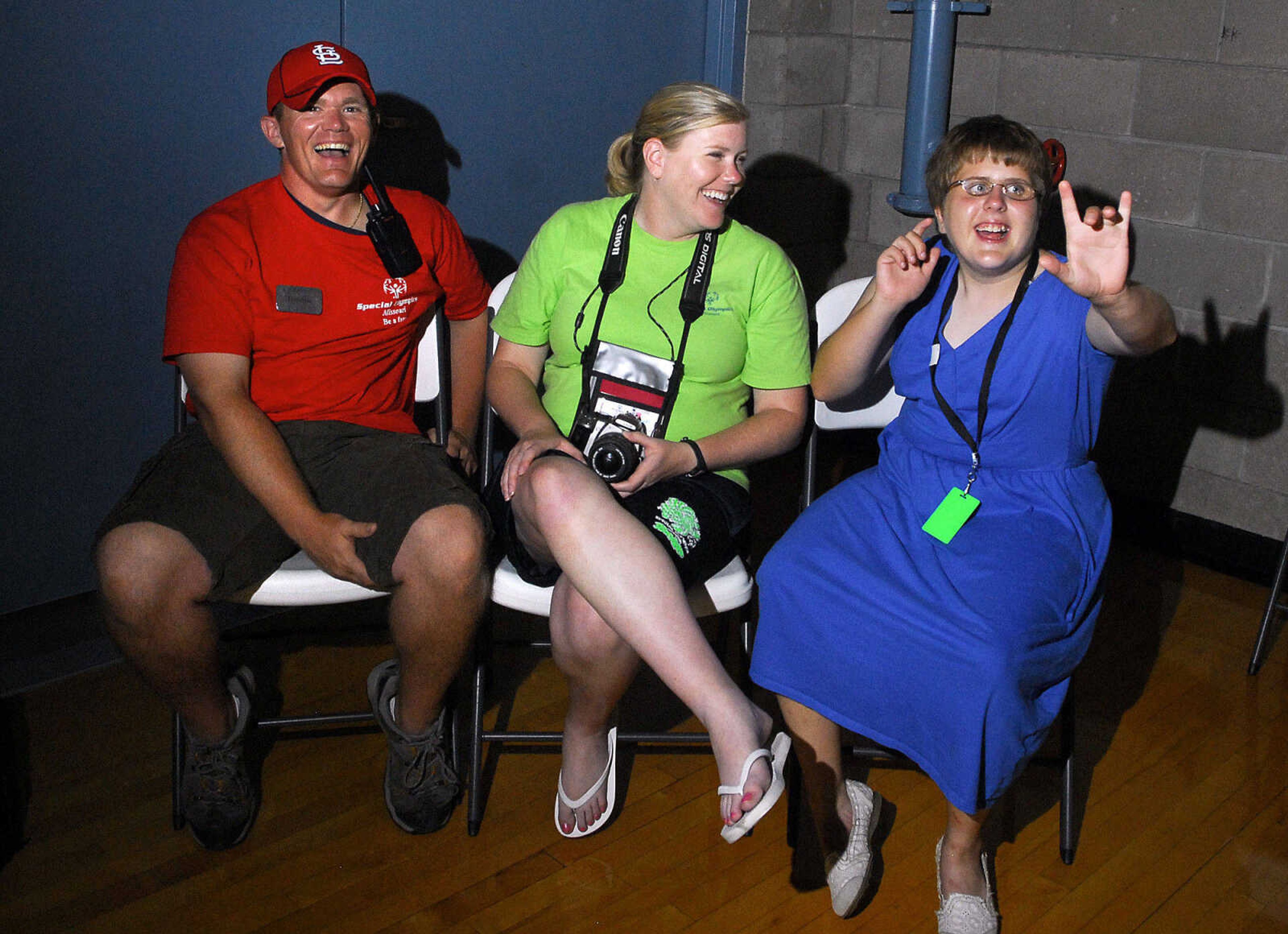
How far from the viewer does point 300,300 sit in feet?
7.75

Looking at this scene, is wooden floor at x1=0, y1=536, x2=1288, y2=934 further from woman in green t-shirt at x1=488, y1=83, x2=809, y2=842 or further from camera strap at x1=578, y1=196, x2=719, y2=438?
camera strap at x1=578, y1=196, x2=719, y2=438

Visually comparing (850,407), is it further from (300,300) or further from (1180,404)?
(1180,404)

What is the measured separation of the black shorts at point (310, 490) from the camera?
2199mm

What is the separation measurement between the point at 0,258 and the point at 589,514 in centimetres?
155

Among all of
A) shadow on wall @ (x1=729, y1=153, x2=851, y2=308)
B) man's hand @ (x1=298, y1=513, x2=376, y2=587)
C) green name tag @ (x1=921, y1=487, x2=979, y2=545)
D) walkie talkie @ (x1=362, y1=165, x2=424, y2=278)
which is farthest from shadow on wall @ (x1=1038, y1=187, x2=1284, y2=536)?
man's hand @ (x1=298, y1=513, x2=376, y2=587)

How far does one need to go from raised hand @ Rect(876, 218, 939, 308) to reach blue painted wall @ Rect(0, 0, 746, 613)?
1.53 metres

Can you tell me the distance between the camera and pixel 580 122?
3.55 metres

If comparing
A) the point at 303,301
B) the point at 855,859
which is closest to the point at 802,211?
the point at 303,301

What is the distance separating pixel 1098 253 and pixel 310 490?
4.70ft

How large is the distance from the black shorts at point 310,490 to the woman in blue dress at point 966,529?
0.65 m

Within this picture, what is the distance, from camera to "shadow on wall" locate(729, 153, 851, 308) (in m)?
3.91

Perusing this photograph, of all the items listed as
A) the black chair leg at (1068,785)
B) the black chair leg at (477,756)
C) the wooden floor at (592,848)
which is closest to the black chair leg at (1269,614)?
the wooden floor at (592,848)

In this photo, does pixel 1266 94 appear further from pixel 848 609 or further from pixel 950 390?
pixel 848 609

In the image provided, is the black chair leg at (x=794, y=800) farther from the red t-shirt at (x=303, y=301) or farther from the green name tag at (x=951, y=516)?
the red t-shirt at (x=303, y=301)
